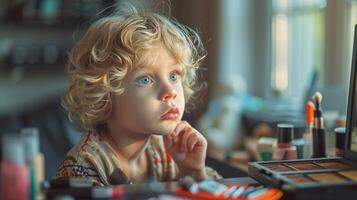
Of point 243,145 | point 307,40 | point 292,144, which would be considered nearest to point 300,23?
point 307,40

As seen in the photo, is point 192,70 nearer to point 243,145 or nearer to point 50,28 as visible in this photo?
point 243,145

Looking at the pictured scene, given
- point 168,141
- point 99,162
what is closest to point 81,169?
point 99,162

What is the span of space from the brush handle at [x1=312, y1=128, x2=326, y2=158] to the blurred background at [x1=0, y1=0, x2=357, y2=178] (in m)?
0.98

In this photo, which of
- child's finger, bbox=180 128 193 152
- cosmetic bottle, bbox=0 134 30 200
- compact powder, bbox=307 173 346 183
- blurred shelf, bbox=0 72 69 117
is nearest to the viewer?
cosmetic bottle, bbox=0 134 30 200

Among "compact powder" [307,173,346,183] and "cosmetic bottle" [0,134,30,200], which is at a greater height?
"cosmetic bottle" [0,134,30,200]

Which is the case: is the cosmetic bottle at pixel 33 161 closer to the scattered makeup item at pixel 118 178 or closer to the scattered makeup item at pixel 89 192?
the scattered makeup item at pixel 89 192

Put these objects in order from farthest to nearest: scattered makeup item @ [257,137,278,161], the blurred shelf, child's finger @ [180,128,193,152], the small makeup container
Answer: the blurred shelf → scattered makeup item @ [257,137,278,161] → the small makeup container → child's finger @ [180,128,193,152]

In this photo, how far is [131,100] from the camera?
2.16 feet

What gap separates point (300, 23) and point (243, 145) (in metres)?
0.70

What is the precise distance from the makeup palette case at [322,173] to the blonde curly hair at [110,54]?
174 millimetres

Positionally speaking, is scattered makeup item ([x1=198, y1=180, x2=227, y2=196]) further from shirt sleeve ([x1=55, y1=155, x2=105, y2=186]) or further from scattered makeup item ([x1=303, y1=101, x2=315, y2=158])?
scattered makeup item ([x1=303, y1=101, x2=315, y2=158])

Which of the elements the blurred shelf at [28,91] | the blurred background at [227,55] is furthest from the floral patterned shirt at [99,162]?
the blurred shelf at [28,91]

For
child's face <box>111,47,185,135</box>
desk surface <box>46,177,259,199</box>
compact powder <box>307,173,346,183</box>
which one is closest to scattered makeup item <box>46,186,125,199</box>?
desk surface <box>46,177,259,199</box>

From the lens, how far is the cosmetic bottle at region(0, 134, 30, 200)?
1.62 feet
